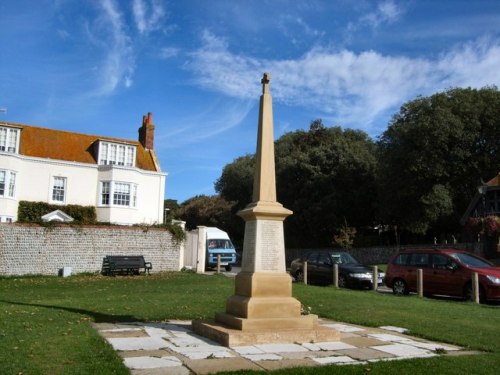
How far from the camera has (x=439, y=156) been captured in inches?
1481

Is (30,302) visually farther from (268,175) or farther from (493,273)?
(493,273)

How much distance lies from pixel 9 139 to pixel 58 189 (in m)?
4.62

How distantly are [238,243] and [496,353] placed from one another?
186 ft

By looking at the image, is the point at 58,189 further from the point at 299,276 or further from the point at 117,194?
the point at 299,276

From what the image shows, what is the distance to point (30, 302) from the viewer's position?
1334 cm

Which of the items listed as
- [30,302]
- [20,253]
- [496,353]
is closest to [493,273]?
[496,353]

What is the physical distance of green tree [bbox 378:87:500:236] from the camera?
3700 centimetres

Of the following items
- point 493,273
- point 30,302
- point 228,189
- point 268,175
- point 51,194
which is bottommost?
point 30,302

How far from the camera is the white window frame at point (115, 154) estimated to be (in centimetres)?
3756

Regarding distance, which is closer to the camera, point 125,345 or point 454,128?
point 125,345

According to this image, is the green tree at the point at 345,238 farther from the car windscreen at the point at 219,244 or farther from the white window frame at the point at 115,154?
the white window frame at the point at 115,154

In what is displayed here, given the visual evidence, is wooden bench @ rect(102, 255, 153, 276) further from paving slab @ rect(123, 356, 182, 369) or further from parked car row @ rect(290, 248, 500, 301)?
paving slab @ rect(123, 356, 182, 369)

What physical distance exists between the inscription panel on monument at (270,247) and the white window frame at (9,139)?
2989cm

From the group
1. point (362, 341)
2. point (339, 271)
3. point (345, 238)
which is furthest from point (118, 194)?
point (362, 341)
